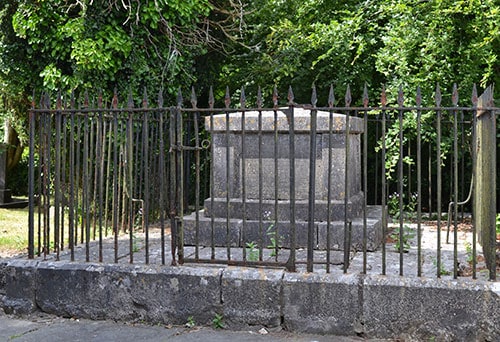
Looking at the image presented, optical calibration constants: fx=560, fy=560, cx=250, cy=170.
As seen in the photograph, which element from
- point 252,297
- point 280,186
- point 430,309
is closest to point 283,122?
point 280,186

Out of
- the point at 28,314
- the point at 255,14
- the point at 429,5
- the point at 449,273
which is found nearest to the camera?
the point at 449,273

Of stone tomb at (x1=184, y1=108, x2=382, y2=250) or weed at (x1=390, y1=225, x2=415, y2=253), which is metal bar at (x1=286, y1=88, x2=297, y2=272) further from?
weed at (x1=390, y1=225, x2=415, y2=253)

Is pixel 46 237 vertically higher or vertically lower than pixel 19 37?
lower

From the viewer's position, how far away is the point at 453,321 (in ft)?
14.5

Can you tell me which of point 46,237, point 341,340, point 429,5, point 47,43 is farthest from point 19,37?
point 341,340

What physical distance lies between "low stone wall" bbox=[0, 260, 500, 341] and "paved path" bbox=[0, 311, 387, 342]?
102mm

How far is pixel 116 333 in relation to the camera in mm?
4750

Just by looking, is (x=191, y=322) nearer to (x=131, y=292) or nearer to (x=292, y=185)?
(x=131, y=292)

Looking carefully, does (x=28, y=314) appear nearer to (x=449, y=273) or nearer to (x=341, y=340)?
(x=341, y=340)

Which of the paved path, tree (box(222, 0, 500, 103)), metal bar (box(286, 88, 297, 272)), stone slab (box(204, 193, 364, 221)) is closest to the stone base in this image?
stone slab (box(204, 193, 364, 221))

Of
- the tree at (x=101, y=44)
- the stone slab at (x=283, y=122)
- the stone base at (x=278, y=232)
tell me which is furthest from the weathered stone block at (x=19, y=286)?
the tree at (x=101, y=44)

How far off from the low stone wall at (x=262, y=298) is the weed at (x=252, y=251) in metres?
0.43

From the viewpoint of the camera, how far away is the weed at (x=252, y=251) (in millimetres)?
5371

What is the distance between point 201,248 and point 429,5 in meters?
5.59
